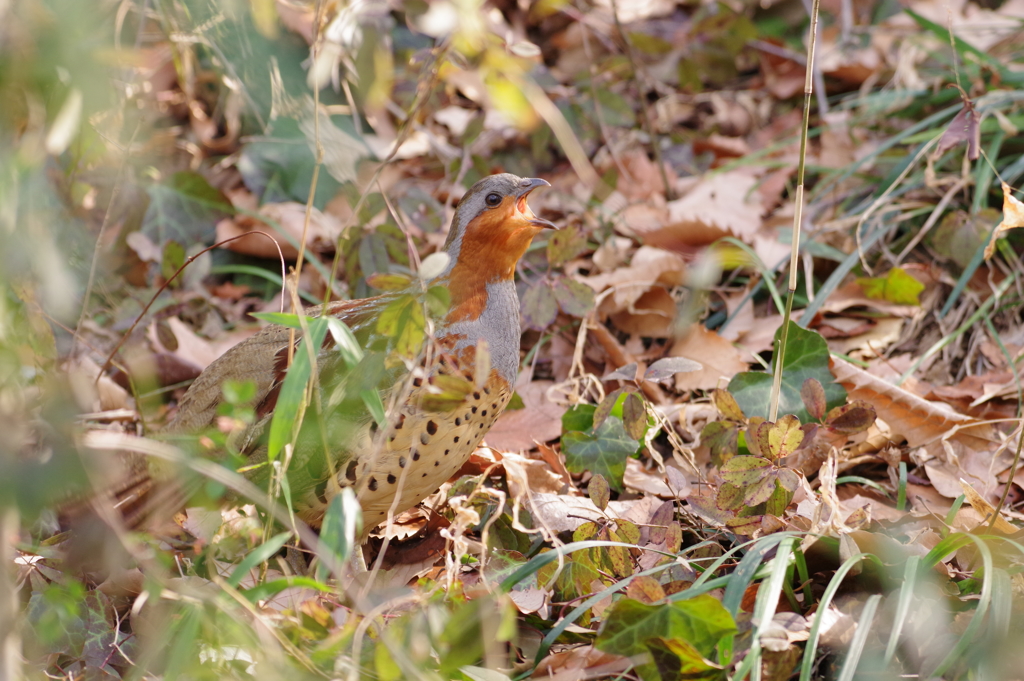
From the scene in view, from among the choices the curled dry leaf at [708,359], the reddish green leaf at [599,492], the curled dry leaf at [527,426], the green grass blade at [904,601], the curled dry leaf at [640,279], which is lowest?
the curled dry leaf at [527,426]

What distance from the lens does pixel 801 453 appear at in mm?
2920

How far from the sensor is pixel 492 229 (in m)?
2.91

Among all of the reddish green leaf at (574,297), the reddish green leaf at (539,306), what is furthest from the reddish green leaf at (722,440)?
the reddish green leaf at (539,306)

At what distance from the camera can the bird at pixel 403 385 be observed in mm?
2590

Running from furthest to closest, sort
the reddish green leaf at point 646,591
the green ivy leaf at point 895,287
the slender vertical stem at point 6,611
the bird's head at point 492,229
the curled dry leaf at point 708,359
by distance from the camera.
A: the green ivy leaf at point 895,287, the curled dry leaf at point 708,359, the bird's head at point 492,229, the reddish green leaf at point 646,591, the slender vertical stem at point 6,611

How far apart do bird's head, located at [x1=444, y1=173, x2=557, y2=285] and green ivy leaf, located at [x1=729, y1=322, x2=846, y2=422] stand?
880mm

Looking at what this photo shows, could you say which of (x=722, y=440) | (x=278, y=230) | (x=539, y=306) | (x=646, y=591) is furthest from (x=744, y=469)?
(x=278, y=230)

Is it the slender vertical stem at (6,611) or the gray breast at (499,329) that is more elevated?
the slender vertical stem at (6,611)

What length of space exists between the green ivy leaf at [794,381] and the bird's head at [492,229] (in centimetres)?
88

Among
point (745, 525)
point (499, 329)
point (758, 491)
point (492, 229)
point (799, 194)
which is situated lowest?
point (745, 525)

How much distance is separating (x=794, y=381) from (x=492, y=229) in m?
1.19

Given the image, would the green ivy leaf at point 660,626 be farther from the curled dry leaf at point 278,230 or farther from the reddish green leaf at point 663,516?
→ the curled dry leaf at point 278,230

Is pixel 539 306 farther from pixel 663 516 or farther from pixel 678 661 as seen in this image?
pixel 678 661

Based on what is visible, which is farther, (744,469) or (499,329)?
(499,329)
